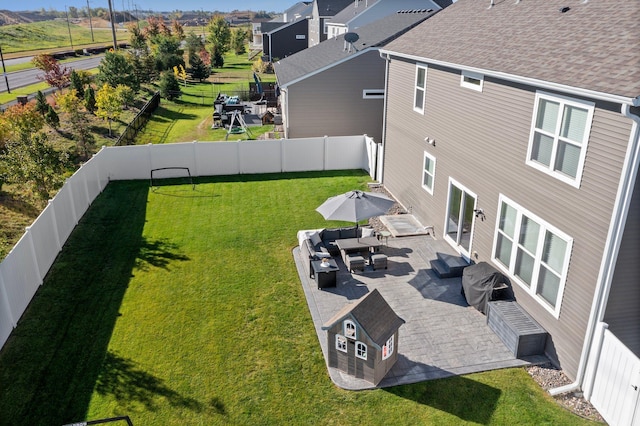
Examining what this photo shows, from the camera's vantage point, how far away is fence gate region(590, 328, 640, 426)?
7.62 meters

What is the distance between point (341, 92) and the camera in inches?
952

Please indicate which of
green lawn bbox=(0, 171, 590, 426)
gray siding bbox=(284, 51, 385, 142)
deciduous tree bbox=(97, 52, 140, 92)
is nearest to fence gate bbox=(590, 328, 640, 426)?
green lawn bbox=(0, 171, 590, 426)

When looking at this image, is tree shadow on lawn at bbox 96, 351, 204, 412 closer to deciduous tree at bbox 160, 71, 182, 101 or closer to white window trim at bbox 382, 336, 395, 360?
white window trim at bbox 382, 336, 395, 360

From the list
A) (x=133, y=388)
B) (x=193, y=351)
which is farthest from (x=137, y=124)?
(x=133, y=388)

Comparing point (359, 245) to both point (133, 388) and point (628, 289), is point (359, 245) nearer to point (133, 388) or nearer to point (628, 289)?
point (628, 289)

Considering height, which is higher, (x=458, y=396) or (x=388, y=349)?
(x=388, y=349)

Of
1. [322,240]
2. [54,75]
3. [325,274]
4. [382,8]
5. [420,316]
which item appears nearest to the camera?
[420,316]

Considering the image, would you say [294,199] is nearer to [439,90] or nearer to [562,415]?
[439,90]

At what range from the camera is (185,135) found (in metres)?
30.1

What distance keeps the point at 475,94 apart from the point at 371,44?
12.4 metres

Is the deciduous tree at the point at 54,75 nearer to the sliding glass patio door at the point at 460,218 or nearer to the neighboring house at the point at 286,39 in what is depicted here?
the sliding glass patio door at the point at 460,218

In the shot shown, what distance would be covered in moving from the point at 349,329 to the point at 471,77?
7.81 meters

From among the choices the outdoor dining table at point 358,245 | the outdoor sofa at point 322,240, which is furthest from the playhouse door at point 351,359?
the outdoor dining table at point 358,245

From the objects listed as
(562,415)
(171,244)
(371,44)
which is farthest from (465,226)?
(371,44)
